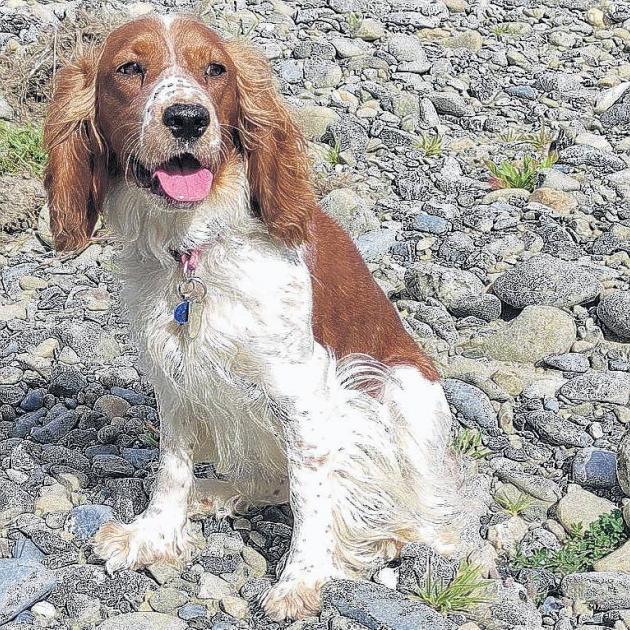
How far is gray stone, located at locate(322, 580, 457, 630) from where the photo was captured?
3.74m

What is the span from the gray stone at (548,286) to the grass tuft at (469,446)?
3.83 feet

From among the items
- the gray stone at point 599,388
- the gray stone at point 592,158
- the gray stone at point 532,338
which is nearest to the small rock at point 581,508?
the gray stone at point 599,388

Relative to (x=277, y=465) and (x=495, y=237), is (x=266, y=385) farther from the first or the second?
(x=495, y=237)

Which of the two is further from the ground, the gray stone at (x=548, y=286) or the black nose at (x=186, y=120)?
the black nose at (x=186, y=120)

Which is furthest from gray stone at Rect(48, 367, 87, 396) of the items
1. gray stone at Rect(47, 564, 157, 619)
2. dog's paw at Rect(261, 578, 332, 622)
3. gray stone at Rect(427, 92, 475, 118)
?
gray stone at Rect(427, 92, 475, 118)

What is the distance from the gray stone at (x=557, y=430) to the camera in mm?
5078

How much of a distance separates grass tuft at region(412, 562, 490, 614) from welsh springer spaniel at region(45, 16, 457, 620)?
0.32m

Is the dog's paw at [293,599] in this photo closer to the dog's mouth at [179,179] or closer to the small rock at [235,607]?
the small rock at [235,607]

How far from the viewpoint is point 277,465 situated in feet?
14.5

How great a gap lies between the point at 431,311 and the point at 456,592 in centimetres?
232

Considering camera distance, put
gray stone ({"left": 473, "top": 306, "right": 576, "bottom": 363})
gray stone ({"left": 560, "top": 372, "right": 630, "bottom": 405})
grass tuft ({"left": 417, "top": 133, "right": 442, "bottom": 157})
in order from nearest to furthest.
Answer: gray stone ({"left": 560, "top": 372, "right": 630, "bottom": 405}), gray stone ({"left": 473, "top": 306, "right": 576, "bottom": 363}), grass tuft ({"left": 417, "top": 133, "right": 442, "bottom": 157})

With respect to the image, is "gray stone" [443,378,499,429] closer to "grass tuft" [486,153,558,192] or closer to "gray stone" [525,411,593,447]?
"gray stone" [525,411,593,447]

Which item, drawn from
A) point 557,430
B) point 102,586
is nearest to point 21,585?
point 102,586

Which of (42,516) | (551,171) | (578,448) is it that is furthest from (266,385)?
(551,171)
